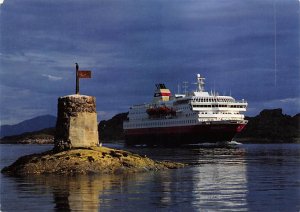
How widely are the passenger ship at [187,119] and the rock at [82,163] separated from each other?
64738mm

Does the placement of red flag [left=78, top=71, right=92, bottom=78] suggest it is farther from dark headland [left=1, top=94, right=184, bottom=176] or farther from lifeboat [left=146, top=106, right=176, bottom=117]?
lifeboat [left=146, top=106, right=176, bottom=117]

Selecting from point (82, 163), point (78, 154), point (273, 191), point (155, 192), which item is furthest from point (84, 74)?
point (273, 191)

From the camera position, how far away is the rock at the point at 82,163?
34.6 meters

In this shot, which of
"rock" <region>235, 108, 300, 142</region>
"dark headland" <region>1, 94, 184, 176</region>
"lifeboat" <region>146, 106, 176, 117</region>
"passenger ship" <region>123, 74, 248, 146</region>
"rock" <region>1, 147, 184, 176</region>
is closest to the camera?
"rock" <region>1, 147, 184, 176</region>

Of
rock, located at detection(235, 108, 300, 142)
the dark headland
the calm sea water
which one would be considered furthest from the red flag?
rock, located at detection(235, 108, 300, 142)

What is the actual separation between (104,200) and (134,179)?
8.81 meters

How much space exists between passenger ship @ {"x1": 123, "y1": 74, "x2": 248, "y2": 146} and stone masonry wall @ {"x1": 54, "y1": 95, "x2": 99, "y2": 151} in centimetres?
6482

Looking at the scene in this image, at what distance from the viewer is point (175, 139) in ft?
356

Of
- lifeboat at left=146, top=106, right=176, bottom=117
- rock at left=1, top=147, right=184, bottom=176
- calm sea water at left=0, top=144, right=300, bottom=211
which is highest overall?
lifeboat at left=146, top=106, right=176, bottom=117

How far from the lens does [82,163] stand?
34688mm

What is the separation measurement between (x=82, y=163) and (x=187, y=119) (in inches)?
2869

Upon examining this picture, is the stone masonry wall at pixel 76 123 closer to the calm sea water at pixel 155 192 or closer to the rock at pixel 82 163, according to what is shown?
the rock at pixel 82 163

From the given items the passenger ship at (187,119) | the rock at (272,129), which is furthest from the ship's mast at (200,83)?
the rock at (272,129)

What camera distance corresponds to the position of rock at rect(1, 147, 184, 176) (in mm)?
34562
